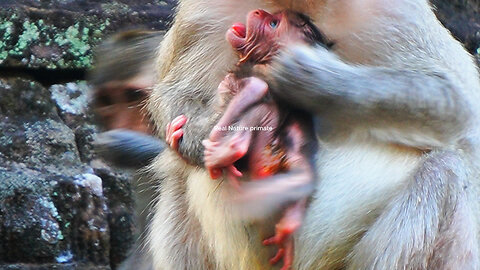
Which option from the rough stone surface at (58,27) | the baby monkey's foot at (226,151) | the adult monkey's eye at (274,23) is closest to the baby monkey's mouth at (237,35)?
the adult monkey's eye at (274,23)

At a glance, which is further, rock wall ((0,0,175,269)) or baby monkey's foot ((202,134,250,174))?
rock wall ((0,0,175,269))

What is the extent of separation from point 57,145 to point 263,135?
1.96 metres

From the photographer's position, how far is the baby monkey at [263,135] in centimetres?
388

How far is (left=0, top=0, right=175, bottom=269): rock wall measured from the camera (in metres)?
5.30

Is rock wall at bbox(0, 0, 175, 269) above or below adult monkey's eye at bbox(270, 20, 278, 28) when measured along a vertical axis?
below

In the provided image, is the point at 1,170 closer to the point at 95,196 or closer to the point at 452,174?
the point at 95,196

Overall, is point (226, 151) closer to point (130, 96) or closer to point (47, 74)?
point (130, 96)

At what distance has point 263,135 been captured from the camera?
3934 mm

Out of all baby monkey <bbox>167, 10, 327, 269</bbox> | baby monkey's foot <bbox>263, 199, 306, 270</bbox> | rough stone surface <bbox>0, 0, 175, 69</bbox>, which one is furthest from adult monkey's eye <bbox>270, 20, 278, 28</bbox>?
rough stone surface <bbox>0, 0, 175, 69</bbox>

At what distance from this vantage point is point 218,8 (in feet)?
14.3

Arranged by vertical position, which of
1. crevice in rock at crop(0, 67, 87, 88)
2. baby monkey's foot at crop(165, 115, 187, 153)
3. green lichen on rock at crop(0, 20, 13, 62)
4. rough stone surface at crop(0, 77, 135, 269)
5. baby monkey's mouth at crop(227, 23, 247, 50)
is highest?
baby monkey's mouth at crop(227, 23, 247, 50)

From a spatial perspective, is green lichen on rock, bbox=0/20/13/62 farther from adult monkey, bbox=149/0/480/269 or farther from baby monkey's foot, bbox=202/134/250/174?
baby monkey's foot, bbox=202/134/250/174

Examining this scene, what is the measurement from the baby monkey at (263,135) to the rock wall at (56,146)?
160cm

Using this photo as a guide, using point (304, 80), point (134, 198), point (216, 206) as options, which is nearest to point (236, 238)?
point (216, 206)
